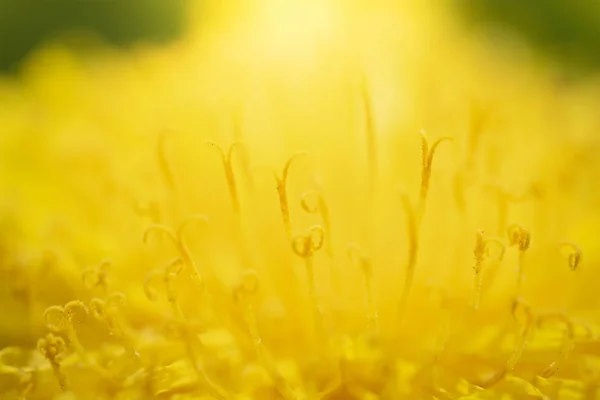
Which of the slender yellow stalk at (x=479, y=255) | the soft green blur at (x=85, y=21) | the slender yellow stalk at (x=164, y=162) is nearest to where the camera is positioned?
the slender yellow stalk at (x=479, y=255)

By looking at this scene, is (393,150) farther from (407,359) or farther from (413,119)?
(407,359)

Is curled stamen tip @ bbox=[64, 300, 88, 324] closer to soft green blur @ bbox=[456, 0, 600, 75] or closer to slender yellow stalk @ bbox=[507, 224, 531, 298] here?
slender yellow stalk @ bbox=[507, 224, 531, 298]

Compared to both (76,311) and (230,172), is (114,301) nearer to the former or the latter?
(76,311)

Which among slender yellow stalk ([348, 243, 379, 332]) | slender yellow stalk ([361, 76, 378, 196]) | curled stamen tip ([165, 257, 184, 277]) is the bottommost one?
slender yellow stalk ([348, 243, 379, 332])

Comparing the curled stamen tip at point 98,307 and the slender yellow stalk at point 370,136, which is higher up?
the slender yellow stalk at point 370,136

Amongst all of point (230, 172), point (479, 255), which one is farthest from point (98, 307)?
point (479, 255)

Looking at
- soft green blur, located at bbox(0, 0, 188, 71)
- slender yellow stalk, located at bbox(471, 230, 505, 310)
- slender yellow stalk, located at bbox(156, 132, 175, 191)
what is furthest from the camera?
soft green blur, located at bbox(0, 0, 188, 71)

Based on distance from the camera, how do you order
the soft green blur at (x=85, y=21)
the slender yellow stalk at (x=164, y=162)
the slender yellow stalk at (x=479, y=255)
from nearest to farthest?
1. the slender yellow stalk at (x=479, y=255)
2. the slender yellow stalk at (x=164, y=162)
3. the soft green blur at (x=85, y=21)

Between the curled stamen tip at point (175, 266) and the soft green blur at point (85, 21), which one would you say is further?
the soft green blur at point (85, 21)

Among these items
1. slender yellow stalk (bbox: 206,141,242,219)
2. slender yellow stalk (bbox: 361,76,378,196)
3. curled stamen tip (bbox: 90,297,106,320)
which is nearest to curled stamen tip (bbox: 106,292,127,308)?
curled stamen tip (bbox: 90,297,106,320)

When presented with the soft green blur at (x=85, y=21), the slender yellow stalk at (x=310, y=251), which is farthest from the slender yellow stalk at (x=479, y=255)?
the soft green blur at (x=85, y=21)

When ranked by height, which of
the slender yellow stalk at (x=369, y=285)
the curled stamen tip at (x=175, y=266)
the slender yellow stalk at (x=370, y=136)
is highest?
the slender yellow stalk at (x=370, y=136)

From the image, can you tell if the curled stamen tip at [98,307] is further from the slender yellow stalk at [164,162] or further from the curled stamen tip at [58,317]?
the slender yellow stalk at [164,162]
